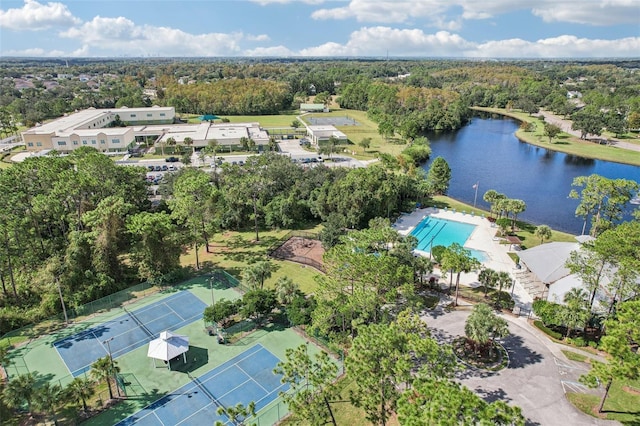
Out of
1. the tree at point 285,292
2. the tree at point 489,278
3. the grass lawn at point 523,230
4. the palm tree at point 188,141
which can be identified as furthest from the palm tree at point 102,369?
the palm tree at point 188,141

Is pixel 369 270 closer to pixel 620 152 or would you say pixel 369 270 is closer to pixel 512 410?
pixel 512 410

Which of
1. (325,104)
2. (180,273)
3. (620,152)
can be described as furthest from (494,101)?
(180,273)

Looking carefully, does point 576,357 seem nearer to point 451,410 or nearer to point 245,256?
point 451,410

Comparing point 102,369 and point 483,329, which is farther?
point 483,329

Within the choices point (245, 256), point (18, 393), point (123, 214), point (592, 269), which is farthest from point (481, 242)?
point (18, 393)

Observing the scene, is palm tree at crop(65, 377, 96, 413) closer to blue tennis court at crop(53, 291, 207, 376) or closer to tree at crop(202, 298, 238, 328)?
blue tennis court at crop(53, 291, 207, 376)

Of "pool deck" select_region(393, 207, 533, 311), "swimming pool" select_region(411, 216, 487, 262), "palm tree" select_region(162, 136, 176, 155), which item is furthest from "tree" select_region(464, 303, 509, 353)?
"palm tree" select_region(162, 136, 176, 155)
